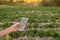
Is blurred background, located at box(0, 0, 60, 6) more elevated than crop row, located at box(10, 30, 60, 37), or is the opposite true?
crop row, located at box(10, 30, 60, 37)

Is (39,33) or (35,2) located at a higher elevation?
(39,33)

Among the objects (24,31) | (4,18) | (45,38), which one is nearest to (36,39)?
(45,38)

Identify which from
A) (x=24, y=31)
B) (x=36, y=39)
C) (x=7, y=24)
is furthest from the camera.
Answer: (x=7, y=24)

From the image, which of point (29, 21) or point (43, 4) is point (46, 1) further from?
point (29, 21)

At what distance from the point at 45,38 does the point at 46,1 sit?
23.4 feet

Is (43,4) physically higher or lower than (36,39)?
lower

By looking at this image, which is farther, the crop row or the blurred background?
the blurred background

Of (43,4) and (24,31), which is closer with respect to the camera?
(24,31)

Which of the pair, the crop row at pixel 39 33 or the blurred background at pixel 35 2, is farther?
the blurred background at pixel 35 2

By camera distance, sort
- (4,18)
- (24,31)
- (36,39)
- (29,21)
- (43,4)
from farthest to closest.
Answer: (43,4), (4,18), (29,21), (24,31), (36,39)

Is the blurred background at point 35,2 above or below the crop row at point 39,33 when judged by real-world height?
below

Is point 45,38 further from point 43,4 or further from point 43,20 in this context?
point 43,4

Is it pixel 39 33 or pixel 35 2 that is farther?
pixel 35 2

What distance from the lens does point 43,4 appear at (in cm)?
1116
